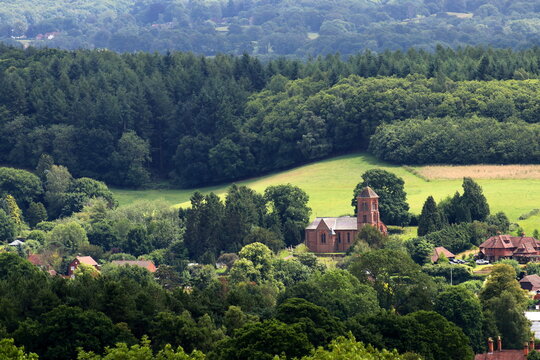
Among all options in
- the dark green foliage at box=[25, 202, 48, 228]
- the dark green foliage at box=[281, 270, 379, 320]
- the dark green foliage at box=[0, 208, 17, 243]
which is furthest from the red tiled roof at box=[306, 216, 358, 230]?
the dark green foliage at box=[281, 270, 379, 320]

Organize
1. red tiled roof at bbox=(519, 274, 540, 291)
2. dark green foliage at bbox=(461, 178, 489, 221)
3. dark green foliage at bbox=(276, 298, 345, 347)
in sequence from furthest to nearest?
dark green foliage at bbox=(461, 178, 489, 221)
red tiled roof at bbox=(519, 274, 540, 291)
dark green foliage at bbox=(276, 298, 345, 347)

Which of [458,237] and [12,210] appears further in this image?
[12,210]

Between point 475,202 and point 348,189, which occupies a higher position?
point 475,202

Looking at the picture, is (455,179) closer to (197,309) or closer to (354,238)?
(354,238)

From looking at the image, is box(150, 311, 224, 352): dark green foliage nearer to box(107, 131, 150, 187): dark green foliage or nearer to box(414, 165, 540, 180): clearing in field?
box(414, 165, 540, 180): clearing in field

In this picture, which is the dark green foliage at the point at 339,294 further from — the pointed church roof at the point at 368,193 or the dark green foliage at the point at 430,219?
the pointed church roof at the point at 368,193

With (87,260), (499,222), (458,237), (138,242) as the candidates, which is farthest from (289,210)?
(499,222)

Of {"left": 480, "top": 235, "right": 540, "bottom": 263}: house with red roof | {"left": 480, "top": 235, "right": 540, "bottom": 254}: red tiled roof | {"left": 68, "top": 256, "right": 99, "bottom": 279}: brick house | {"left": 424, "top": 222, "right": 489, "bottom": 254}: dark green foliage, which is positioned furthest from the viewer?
{"left": 68, "top": 256, "right": 99, "bottom": 279}: brick house

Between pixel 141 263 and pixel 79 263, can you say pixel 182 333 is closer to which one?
pixel 141 263
